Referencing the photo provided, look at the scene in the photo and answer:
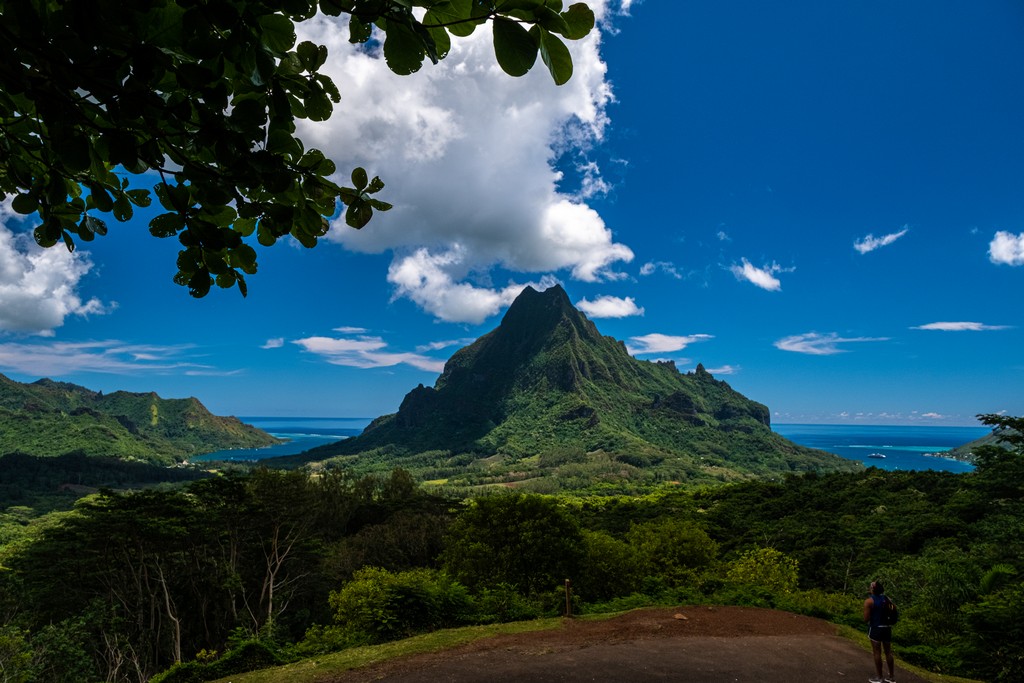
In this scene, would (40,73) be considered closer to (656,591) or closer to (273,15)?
(273,15)

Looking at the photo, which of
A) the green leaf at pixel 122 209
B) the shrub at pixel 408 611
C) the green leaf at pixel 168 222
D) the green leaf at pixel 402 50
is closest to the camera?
the green leaf at pixel 402 50

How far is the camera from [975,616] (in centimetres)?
846

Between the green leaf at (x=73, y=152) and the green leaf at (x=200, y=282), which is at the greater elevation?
the green leaf at (x=73, y=152)

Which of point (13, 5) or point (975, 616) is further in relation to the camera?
point (975, 616)

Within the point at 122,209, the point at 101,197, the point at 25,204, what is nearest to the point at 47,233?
the point at 25,204

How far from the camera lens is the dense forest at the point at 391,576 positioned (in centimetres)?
1026

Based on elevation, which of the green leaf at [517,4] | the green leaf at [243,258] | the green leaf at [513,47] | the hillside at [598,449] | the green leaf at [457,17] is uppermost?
the green leaf at [457,17]

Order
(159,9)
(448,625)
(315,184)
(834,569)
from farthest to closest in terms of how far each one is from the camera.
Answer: (834,569) < (448,625) < (315,184) < (159,9)

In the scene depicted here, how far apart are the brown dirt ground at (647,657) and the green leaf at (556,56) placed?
306 inches

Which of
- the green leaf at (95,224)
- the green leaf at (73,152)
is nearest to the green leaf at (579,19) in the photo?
the green leaf at (73,152)

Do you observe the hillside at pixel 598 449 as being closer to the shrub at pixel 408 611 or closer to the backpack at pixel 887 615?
the shrub at pixel 408 611

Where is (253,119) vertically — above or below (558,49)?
below

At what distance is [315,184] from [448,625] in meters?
11.6

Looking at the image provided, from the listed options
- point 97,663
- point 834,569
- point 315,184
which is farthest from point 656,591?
point 834,569
